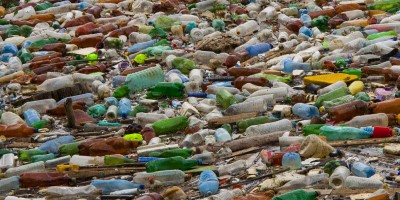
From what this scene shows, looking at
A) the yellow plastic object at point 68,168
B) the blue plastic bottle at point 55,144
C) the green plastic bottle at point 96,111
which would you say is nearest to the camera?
the yellow plastic object at point 68,168

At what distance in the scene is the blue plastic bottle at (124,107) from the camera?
8344 millimetres

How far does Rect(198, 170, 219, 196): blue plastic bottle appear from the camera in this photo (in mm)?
6160

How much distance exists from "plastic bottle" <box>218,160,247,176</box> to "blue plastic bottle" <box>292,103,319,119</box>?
117 centimetres

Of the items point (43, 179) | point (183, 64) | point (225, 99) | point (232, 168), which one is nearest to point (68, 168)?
point (43, 179)

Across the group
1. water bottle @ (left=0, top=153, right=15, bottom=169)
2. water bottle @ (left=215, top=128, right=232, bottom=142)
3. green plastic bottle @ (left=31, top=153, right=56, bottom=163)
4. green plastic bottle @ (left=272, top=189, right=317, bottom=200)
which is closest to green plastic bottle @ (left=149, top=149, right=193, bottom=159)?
water bottle @ (left=215, top=128, right=232, bottom=142)

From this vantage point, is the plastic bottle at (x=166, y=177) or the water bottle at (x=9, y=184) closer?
the plastic bottle at (x=166, y=177)

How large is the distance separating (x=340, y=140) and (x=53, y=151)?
2.33 meters

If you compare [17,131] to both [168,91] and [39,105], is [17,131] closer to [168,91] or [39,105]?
[39,105]

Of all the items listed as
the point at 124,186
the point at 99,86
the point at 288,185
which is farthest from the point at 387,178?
the point at 99,86

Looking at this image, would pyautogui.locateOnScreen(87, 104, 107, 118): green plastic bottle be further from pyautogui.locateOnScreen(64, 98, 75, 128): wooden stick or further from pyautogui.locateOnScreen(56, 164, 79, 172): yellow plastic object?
pyautogui.locateOnScreen(56, 164, 79, 172): yellow plastic object

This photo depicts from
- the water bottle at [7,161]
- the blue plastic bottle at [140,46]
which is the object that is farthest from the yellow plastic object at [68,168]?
the blue plastic bottle at [140,46]

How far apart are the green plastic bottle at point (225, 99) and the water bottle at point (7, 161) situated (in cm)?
193

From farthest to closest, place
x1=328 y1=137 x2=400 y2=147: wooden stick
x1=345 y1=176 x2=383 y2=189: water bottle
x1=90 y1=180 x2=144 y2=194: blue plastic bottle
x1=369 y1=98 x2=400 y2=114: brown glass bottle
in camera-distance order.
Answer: x1=369 y1=98 x2=400 y2=114: brown glass bottle → x1=328 y1=137 x2=400 y2=147: wooden stick → x1=90 y1=180 x2=144 y2=194: blue plastic bottle → x1=345 y1=176 x2=383 y2=189: water bottle

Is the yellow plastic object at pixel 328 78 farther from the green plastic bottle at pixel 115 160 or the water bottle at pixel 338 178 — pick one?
the water bottle at pixel 338 178
